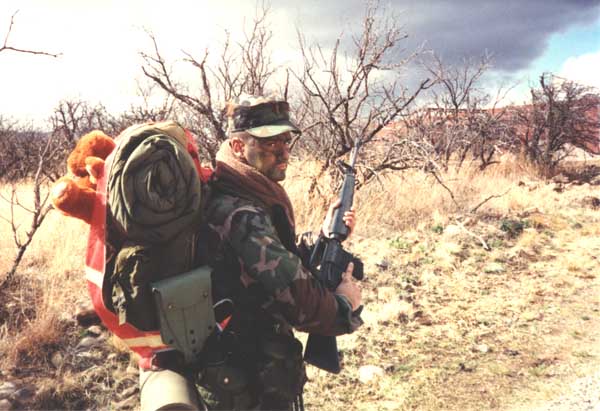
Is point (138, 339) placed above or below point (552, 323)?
above

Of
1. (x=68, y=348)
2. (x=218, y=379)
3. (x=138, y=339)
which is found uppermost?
(x=138, y=339)

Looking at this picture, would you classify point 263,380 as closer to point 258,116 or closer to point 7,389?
point 258,116

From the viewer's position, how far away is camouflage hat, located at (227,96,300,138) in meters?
2.04

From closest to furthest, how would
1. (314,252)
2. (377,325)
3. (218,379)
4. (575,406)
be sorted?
(218,379) < (314,252) < (575,406) < (377,325)

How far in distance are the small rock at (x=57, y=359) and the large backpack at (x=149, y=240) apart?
2444mm

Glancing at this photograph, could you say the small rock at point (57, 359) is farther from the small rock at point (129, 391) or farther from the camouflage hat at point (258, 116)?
the camouflage hat at point (258, 116)

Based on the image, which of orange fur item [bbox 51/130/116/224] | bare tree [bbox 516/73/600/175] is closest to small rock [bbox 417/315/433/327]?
orange fur item [bbox 51/130/116/224]

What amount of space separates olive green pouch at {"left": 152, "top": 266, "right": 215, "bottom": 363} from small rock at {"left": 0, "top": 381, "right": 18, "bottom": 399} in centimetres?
236

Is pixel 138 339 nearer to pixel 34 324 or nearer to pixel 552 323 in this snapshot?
pixel 34 324

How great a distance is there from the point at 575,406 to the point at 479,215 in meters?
5.38

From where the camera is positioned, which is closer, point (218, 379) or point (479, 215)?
point (218, 379)

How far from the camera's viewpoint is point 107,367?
3.77m

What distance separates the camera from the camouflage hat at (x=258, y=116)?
Answer: 80.3 inches

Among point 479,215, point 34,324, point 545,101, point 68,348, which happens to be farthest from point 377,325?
point 545,101
